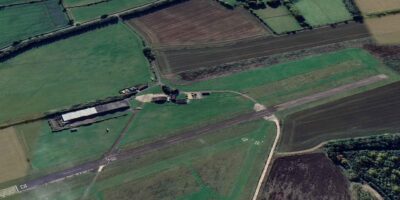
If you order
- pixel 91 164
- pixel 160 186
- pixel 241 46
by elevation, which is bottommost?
pixel 160 186

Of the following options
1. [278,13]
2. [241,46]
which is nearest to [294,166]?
[241,46]

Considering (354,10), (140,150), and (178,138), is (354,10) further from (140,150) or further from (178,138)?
(140,150)

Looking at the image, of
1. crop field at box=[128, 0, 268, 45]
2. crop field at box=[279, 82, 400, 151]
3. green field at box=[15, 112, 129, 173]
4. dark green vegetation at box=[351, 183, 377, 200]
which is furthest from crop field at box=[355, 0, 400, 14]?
green field at box=[15, 112, 129, 173]

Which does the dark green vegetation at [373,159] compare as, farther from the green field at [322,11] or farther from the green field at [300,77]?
the green field at [322,11]

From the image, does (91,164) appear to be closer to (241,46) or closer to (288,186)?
(288,186)

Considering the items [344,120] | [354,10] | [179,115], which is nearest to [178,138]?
[179,115]

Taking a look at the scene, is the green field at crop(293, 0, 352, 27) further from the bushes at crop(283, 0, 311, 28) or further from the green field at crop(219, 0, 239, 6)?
the green field at crop(219, 0, 239, 6)

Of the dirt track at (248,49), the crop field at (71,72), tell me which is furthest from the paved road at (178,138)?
the dirt track at (248,49)
